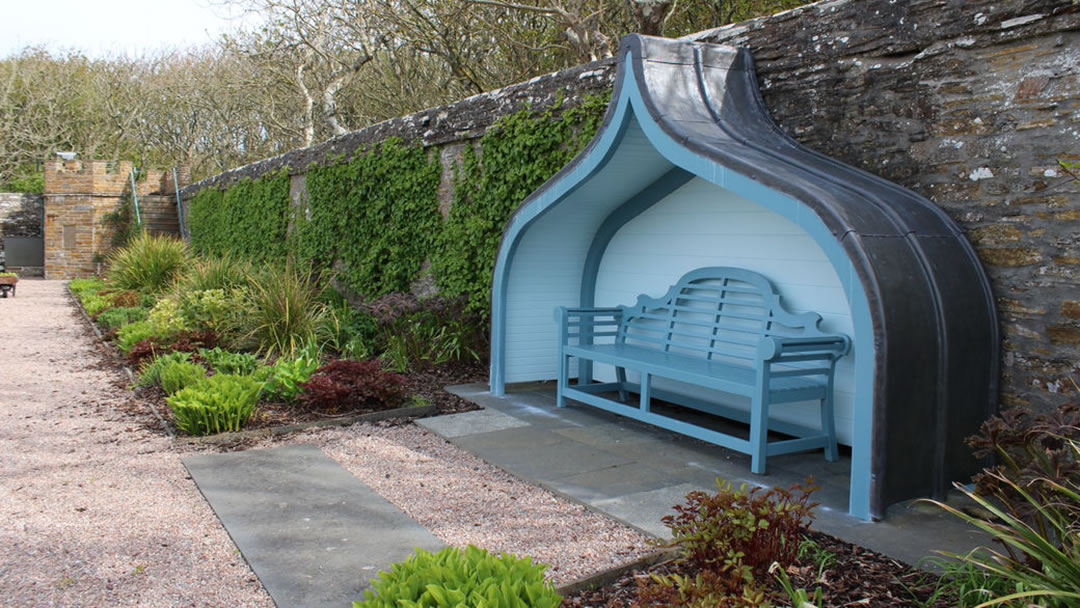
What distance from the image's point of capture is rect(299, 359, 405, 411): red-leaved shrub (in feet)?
19.5

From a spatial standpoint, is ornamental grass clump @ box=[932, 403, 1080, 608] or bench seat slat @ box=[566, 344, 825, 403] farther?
bench seat slat @ box=[566, 344, 825, 403]

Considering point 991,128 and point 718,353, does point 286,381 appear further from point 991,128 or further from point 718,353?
point 991,128

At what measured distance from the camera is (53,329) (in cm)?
1172

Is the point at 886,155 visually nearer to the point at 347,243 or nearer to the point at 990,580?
the point at 990,580

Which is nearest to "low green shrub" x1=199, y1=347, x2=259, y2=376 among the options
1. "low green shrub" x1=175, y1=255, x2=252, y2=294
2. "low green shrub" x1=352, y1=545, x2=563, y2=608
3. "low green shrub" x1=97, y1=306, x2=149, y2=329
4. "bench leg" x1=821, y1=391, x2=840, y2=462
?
"low green shrub" x1=175, y1=255, x2=252, y2=294

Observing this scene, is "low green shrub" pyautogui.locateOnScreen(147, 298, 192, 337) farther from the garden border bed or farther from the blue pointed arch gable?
the blue pointed arch gable

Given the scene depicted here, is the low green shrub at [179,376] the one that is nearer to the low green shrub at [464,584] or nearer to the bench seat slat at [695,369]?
the bench seat slat at [695,369]

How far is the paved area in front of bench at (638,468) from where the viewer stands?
11.9ft

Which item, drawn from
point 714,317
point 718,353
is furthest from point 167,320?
point 718,353

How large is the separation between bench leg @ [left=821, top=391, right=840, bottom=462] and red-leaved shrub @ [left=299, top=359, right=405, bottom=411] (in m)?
3.08

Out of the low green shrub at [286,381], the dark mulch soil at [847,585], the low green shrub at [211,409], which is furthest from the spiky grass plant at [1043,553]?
the low green shrub at [286,381]

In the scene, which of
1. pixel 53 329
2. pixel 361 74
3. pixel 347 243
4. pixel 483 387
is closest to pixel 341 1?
pixel 361 74

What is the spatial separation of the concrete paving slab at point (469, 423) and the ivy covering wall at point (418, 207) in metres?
1.74

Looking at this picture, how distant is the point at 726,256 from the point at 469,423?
2.15 meters
